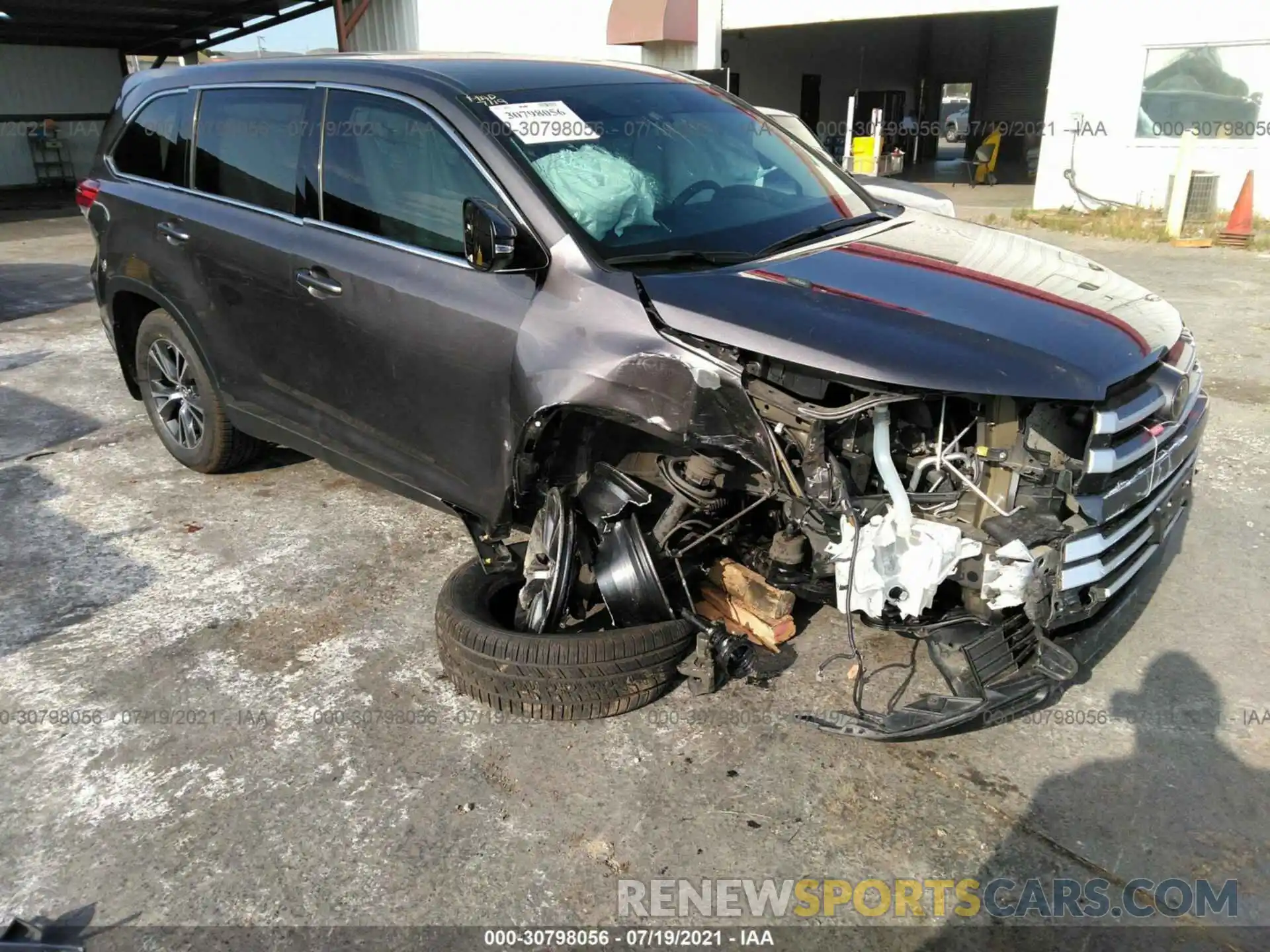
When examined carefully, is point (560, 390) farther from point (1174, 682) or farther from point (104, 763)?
point (1174, 682)

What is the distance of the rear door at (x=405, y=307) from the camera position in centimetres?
307

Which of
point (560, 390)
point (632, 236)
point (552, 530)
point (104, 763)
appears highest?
point (632, 236)

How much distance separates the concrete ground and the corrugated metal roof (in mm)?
17365

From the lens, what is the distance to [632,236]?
9.91 ft

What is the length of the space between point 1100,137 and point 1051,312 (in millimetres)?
13991

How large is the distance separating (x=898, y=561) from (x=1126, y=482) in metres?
0.68

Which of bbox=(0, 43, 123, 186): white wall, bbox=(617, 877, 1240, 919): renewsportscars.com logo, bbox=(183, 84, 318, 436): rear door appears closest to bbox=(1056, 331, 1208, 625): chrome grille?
bbox=(617, 877, 1240, 919): renewsportscars.com logo

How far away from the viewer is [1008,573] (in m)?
2.56

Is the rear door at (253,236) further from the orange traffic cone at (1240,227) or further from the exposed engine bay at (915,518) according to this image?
the orange traffic cone at (1240,227)

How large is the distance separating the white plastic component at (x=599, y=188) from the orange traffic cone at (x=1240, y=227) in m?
11.2

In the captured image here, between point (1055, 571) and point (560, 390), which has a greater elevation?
point (560, 390)

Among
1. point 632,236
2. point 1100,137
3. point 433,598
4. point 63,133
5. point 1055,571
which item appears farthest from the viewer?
point 63,133

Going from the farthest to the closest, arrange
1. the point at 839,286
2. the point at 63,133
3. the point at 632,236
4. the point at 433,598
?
1. the point at 63,133
2. the point at 433,598
3. the point at 632,236
4. the point at 839,286

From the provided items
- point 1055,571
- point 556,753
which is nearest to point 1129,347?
point 1055,571
